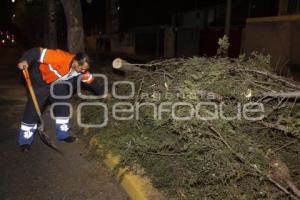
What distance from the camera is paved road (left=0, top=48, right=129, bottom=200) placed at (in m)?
4.36

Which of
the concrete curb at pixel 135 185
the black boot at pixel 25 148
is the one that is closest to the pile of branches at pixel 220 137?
the concrete curb at pixel 135 185

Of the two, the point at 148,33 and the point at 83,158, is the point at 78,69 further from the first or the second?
the point at 148,33

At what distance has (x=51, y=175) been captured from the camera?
15.9 ft

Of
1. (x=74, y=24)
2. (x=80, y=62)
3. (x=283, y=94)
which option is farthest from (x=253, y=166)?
(x=74, y=24)

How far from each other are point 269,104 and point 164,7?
2674cm

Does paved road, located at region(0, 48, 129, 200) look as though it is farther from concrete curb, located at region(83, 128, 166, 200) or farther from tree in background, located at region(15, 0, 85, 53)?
tree in background, located at region(15, 0, 85, 53)

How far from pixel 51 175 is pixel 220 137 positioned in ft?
7.50

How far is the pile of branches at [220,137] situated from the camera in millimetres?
3613

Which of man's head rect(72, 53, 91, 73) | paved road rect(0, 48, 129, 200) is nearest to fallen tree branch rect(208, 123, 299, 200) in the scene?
paved road rect(0, 48, 129, 200)

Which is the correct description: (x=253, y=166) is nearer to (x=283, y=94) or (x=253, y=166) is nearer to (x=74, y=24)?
(x=283, y=94)

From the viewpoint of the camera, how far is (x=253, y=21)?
1361 cm

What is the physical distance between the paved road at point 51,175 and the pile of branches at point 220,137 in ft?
1.33

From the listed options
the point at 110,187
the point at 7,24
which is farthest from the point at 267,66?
the point at 7,24

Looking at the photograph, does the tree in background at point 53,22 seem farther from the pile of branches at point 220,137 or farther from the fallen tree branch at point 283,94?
the fallen tree branch at point 283,94
